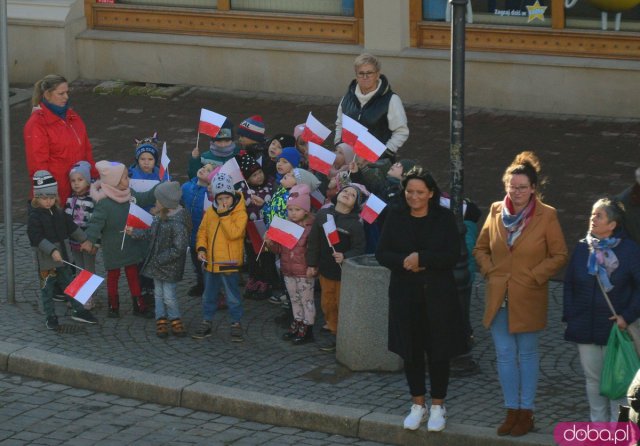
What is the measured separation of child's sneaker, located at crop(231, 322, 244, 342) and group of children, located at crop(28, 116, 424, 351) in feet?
0.03

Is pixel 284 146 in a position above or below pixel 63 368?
above

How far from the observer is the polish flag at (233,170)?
1149cm

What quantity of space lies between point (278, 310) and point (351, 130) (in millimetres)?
1642

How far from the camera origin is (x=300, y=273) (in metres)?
10.8

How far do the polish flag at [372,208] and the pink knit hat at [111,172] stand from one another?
7.14 feet

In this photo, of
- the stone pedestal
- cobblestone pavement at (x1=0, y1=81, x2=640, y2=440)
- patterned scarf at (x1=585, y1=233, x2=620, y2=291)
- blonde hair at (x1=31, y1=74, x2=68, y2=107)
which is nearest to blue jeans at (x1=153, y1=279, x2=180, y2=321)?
cobblestone pavement at (x1=0, y1=81, x2=640, y2=440)

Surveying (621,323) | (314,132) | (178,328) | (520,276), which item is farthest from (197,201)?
(621,323)

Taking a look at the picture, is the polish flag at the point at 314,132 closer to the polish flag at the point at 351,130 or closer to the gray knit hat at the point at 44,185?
the polish flag at the point at 351,130

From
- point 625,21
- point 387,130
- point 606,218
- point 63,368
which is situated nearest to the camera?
point 606,218

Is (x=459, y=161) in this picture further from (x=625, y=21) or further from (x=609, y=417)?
(x=625, y=21)

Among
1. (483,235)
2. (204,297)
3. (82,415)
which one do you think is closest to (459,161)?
(483,235)

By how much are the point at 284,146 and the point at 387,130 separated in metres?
1.02

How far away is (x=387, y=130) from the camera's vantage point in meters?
11.9

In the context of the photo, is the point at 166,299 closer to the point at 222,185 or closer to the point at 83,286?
the point at 83,286
